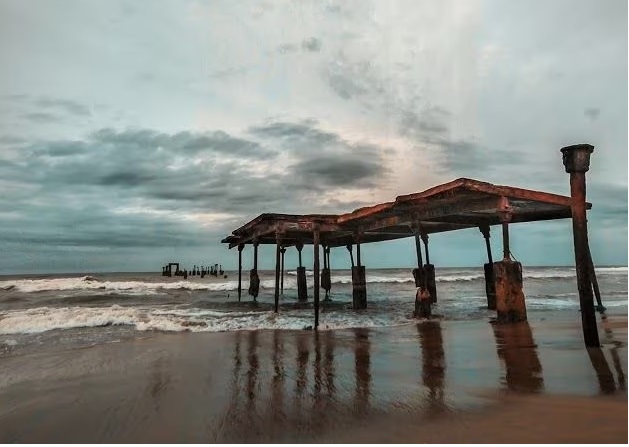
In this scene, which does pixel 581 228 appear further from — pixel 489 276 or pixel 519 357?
pixel 489 276

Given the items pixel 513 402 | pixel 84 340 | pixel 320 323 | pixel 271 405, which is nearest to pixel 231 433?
pixel 271 405

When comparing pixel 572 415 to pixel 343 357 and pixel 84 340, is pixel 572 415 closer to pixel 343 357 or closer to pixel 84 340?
pixel 343 357

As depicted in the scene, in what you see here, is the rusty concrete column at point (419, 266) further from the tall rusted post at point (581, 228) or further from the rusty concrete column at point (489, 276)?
the tall rusted post at point (581, 228)

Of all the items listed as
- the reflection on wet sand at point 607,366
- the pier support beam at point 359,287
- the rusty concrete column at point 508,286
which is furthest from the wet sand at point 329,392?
the pier support beam at point 359,287

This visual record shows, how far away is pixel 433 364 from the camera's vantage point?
267 inches

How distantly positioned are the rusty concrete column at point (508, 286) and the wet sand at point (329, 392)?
163cm

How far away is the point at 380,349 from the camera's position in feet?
27.3

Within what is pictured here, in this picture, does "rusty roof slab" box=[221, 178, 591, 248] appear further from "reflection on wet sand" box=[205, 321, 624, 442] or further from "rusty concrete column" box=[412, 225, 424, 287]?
"reflection on wet sand" box=[205, 321, 624, 442]

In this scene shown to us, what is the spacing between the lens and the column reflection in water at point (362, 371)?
16.0 ft

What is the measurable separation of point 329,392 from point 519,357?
139 inches

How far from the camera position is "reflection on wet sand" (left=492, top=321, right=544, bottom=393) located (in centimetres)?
549

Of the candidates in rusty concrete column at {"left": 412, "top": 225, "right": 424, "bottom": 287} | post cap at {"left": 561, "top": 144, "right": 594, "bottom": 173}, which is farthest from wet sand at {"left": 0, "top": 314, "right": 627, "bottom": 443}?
rusty concrete column at {"left": 412, "top": 225, "right": 424, "bottom": 287}

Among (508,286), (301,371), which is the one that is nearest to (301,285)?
(508,286)

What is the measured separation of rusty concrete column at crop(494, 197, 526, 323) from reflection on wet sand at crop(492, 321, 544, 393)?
0.28 meters
